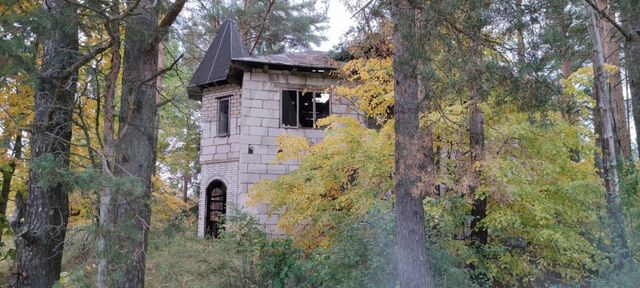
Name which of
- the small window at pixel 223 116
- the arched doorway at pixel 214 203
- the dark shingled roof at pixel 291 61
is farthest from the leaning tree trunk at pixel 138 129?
the arched doorway at pixel 214 203

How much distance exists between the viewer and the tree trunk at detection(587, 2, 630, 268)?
6.95m

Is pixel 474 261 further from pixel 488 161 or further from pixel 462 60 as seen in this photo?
pixel 462 60

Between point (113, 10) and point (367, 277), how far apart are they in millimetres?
5011

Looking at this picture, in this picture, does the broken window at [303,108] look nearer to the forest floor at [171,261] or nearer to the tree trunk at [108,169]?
the forest floor at [171,261]

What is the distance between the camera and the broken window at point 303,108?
600 inches

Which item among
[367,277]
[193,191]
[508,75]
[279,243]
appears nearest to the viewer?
[508,75]

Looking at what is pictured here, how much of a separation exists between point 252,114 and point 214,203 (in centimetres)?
369

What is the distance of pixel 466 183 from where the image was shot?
285 inches

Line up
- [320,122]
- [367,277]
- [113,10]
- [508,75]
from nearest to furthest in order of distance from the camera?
1. [113,10]
2. [508,75]
3. [367,277]
4. [320,122]

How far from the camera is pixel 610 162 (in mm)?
7812

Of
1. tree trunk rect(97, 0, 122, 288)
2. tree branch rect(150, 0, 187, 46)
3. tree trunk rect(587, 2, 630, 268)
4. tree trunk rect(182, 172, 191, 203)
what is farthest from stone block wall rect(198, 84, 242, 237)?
tree trunk rect(182, 172, 191, 203)

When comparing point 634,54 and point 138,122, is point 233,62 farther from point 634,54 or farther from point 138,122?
point 634,54

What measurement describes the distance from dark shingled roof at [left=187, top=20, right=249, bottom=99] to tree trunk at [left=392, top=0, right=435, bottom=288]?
9775 mm

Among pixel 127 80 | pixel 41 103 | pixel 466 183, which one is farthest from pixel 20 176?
pixel 466 183
